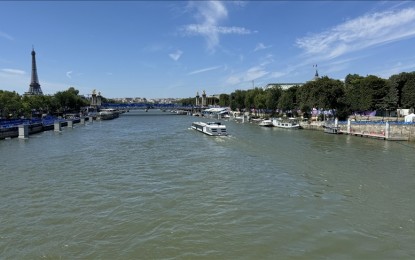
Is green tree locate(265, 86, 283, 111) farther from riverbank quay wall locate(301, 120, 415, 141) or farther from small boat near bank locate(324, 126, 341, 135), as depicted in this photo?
small boat near bank locate(324, 126, 341, 135)

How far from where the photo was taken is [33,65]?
18275 cm

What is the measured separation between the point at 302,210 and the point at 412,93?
55.1 metres

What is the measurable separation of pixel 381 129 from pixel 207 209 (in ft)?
142

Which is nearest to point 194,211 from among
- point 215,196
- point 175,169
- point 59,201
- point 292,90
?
point 215,196

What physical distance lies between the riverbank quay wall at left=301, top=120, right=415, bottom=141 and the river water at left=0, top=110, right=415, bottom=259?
20.9m

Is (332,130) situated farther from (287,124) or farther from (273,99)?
(273,99)

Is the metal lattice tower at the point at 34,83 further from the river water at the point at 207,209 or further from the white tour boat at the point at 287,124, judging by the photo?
the river water at the point at 207,209

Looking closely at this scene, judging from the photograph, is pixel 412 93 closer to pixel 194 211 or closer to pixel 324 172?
pixel 324 172

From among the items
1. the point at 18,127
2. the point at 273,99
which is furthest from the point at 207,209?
the point at 273,99

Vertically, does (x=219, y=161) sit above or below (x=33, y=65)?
below

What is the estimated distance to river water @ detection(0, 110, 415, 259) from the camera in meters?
12.8

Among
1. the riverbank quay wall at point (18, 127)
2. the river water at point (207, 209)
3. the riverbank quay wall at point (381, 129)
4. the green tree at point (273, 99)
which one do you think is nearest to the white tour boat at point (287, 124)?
the riverbank quay wall at point (381, 129)

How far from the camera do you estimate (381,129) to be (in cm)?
5250

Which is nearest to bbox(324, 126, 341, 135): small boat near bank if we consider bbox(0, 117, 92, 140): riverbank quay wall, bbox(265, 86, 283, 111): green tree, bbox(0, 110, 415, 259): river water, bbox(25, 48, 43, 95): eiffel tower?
bbox(0, 110, 415, 259): river water
